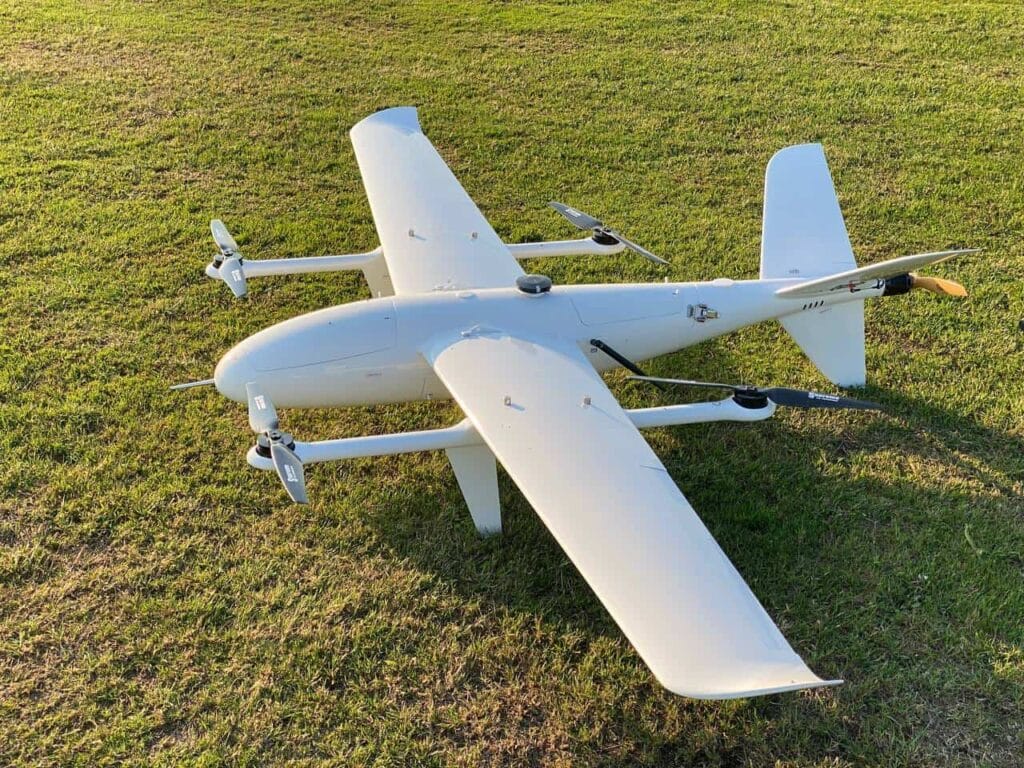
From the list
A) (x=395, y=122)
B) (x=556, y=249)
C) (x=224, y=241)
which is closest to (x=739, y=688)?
(x=556, y=249)

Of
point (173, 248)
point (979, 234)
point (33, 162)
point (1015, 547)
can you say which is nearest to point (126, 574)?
point (173, 248)

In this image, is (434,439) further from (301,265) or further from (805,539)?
(805,539)

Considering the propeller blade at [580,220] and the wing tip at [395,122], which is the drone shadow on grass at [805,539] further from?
the wing tip at [395,122]

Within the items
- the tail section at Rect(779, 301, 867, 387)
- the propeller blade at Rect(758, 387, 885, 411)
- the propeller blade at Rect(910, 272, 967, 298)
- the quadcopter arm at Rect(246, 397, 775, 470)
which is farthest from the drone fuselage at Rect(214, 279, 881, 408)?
the propeller blade at Rect(758, 387, 885, 411)

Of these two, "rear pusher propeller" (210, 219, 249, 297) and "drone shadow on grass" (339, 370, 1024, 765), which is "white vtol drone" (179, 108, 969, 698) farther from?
"drone shadow on grass" (339, 370, 1024, 765)

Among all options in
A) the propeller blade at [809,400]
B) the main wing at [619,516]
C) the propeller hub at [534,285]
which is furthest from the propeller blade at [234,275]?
the propeller blade at [809,400]

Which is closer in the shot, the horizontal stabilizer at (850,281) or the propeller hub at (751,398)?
the propeller hub at (751,398)
